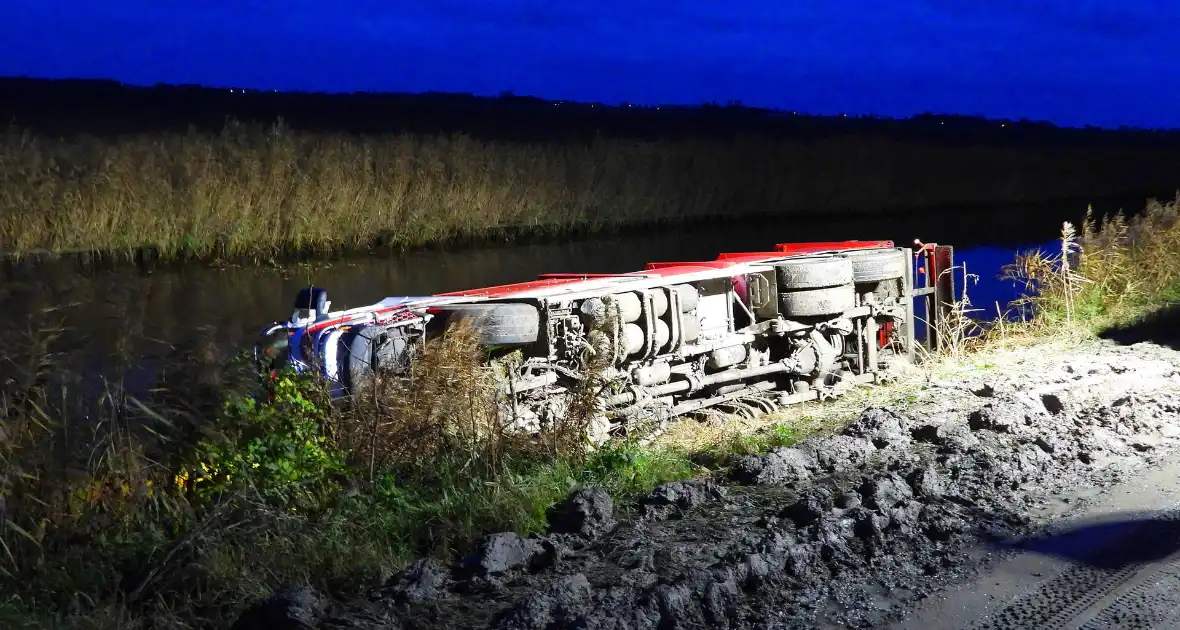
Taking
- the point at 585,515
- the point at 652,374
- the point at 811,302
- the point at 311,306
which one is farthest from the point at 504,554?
the point at 811,302

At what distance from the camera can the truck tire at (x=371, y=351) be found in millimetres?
7145

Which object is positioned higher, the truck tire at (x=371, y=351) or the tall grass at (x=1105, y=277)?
the truck tire at (x=371, y=351)

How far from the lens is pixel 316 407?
6609 mm

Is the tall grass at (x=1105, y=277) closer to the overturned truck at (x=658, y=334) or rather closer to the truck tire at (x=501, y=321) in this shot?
the overturned truck at (x=658, y=334)

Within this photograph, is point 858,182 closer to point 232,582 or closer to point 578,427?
point 578,427

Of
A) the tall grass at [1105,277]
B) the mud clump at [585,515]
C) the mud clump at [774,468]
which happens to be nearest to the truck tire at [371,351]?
the mud clump at [585,515]

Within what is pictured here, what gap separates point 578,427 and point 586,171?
15865 mm

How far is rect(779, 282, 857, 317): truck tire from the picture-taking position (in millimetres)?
10453

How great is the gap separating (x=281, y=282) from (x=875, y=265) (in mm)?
8459

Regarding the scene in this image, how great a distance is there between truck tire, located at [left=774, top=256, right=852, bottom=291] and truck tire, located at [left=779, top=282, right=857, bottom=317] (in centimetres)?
5

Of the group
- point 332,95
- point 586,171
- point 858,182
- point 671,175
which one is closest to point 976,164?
point 858,182

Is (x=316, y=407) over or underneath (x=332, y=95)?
underneath

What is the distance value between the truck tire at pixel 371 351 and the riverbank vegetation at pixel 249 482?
298 millimetres

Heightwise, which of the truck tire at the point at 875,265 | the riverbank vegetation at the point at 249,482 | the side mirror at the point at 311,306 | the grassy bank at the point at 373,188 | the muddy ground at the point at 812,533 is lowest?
the muddy ground at the point at 812,533
